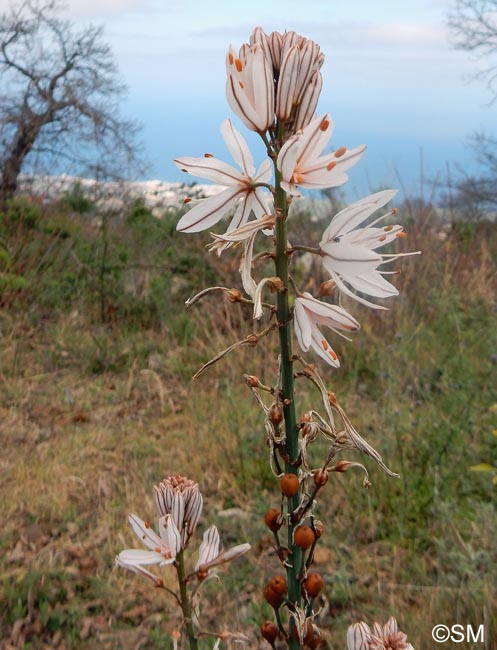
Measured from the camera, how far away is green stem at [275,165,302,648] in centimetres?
81

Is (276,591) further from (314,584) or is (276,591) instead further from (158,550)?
(158,550)

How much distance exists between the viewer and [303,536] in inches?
31.1

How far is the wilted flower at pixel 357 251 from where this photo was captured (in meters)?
0.85

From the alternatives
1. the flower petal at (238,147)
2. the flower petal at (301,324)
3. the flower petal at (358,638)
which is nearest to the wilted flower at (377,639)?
the flower petal at (358,638)

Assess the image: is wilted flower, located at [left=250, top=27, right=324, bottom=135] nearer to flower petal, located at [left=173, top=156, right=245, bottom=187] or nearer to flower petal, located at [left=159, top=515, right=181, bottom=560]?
flower petal, located at [left=173, top=156, right=245, bottom=187]

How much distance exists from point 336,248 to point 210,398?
363 centimetres

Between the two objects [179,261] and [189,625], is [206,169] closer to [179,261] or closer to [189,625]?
[189,625]

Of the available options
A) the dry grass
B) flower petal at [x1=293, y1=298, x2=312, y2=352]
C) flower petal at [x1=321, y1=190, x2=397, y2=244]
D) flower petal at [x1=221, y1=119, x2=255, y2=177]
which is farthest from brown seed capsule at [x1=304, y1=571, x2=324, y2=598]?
the dry grass

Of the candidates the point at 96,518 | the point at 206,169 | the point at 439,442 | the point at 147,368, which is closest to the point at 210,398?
the point at 147,368

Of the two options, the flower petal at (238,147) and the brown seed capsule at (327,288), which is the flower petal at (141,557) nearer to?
the brown seed capsule at (327,288)

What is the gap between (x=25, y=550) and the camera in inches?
116

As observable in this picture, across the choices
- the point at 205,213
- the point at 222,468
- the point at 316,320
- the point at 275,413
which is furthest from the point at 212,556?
the point at 222,468

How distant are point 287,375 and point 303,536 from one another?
0.18 m

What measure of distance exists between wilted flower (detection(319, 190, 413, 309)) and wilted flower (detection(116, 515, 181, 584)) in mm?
357
